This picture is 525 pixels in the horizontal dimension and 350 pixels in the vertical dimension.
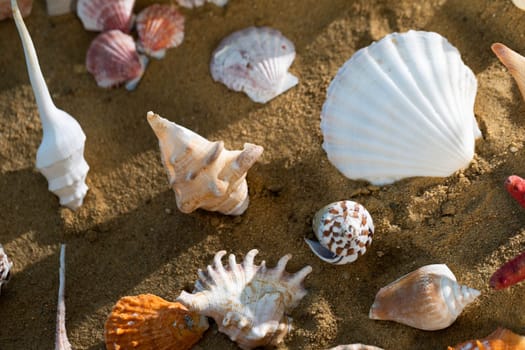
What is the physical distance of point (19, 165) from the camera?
9.52 feet

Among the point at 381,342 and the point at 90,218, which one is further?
the point at 90,218

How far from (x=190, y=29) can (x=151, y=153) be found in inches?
21.8

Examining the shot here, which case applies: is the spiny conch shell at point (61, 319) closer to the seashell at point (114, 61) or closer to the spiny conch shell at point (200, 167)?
the spiny conch shell at point (200, 167)

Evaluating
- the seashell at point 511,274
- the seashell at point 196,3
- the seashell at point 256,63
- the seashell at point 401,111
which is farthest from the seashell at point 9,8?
the seashell at point 511,274

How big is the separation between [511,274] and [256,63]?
1.25 meters

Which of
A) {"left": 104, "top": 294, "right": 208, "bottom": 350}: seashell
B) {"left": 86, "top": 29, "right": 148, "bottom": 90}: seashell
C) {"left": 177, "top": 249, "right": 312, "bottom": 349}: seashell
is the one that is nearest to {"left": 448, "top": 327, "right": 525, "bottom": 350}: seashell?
{"left": 177, "top": 249, "right": 312, "bottom": 349}: seashell

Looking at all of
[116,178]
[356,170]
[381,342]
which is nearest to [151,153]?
[116,178]

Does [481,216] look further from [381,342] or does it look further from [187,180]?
[187,180]

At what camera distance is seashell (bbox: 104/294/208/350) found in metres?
2.52

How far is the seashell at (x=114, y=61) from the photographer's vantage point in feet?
9.60

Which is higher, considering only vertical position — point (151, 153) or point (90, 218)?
point (151, 153)

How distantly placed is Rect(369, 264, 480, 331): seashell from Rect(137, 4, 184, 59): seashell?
1309 millimetres

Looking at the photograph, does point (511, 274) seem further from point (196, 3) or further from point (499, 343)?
point (196, 3)

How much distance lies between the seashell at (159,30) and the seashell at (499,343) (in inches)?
62.8
